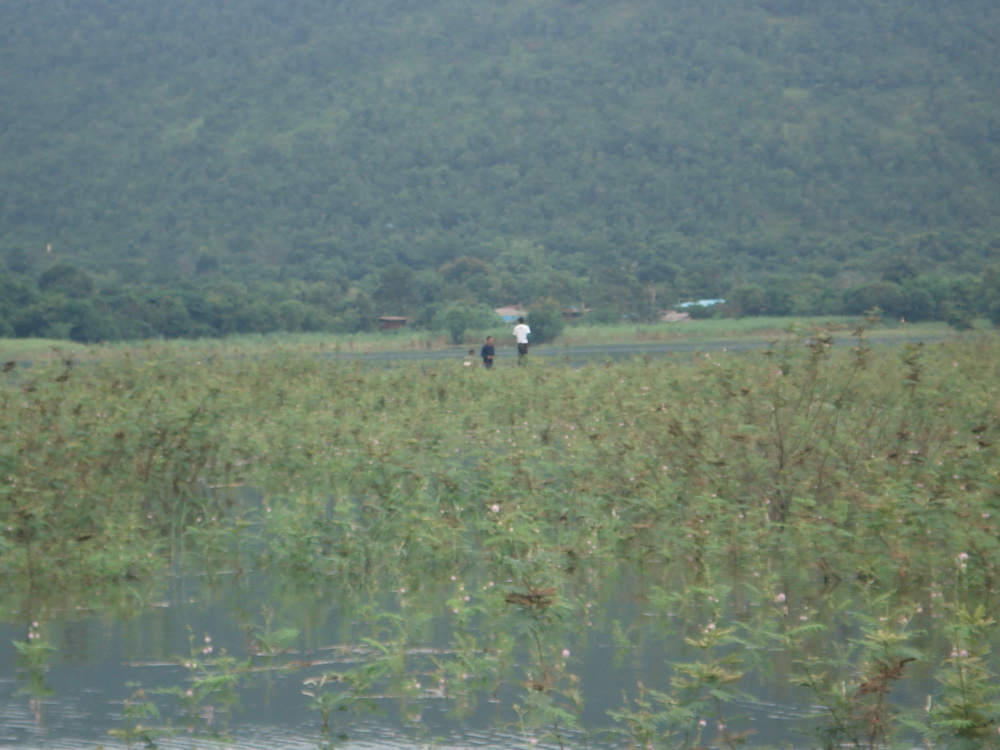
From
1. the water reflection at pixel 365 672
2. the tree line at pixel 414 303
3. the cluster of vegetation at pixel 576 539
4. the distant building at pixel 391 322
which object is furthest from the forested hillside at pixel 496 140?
the water reflection at pixel 365 672

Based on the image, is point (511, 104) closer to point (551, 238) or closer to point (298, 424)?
point (551, 238)

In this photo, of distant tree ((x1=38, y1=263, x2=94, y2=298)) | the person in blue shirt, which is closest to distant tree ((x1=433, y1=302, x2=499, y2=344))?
distant tree ((x1=38, y1=263, x2=94, y2=298))

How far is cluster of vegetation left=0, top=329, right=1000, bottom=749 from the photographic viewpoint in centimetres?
613

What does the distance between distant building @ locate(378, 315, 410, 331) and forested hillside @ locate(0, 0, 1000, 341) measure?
41.0 ft

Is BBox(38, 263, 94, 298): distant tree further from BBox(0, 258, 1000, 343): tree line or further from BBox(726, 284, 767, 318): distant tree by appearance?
BBox(726, 284, 767, 318): distant tree

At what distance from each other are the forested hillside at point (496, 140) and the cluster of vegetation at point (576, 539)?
82431 mm

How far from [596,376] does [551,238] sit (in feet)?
362

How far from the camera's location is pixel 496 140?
14588 cm

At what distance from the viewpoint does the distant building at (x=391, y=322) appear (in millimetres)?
81375

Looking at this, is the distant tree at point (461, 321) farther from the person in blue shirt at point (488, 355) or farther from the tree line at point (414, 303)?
the person in blue shirt at point (488, 355)

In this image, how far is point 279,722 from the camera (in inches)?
249

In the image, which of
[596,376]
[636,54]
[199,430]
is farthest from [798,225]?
[199,430]

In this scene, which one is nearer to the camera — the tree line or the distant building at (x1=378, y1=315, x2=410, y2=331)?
the tree line

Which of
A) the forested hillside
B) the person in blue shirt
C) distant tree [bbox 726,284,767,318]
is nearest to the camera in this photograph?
the person in blue shirt
